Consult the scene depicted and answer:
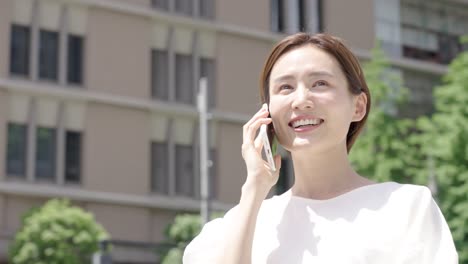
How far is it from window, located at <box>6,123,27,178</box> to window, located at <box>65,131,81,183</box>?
3.58 ft

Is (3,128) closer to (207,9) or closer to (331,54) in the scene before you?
(207,9)

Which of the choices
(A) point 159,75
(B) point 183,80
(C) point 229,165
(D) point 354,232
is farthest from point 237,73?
(D) point 354,232

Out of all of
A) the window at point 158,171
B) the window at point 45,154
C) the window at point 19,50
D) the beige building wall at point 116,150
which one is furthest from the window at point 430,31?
the window at point 19,50

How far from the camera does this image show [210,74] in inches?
987

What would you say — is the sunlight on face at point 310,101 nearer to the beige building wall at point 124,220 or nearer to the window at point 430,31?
the beige building wall at point 124,220

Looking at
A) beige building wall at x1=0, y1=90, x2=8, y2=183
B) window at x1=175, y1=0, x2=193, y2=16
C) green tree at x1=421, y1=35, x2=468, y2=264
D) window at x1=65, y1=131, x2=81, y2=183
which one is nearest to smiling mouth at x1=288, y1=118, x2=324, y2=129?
green tree at x1=421, y1=35, x2=468, y2=264

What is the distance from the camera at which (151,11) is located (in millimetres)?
24078

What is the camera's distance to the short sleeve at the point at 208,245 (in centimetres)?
252

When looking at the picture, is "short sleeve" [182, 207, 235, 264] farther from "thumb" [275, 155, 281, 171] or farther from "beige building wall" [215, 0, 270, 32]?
"beige building wall" [215, 0, 270, 32]

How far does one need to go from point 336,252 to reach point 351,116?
0.41m

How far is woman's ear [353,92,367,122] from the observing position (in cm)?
266

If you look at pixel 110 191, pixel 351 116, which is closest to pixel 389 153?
pixel 110 191

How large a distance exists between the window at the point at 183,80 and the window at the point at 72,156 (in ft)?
10.5

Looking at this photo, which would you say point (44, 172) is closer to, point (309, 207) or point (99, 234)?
point (99, 234)
